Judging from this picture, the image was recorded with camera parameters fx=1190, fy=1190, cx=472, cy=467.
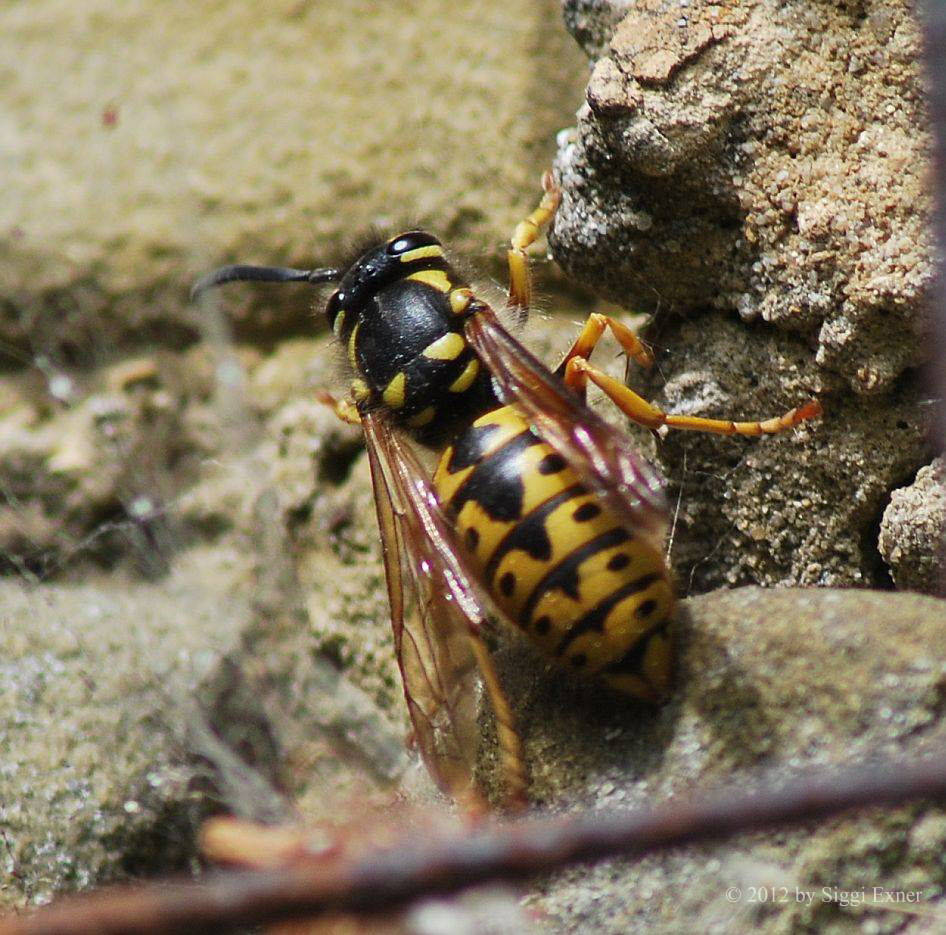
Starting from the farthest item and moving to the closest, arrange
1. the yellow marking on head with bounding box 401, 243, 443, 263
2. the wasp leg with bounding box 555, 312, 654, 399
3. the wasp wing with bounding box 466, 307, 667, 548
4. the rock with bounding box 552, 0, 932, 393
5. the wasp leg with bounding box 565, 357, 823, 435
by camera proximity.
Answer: the yellow marking on head with bounding box 401, 243, 443, 263 < the wasp leg with bounding box 555, 312, 654, 399 < the wasp leg with bounding box 565, 357, 823, 435 < the rock with bounding box 552, 0, 932, 393 < the wasp wing with bounding box 466, 307, 667, 548

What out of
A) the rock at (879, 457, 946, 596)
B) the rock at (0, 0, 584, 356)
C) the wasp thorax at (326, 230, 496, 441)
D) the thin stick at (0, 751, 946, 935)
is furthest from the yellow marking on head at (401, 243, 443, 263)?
the thin stick at (0, 751, 946, 935)

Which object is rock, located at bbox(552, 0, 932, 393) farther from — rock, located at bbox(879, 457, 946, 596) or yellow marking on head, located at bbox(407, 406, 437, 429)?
yellow marking on head, located at bbox(407, 406, 437, 429)

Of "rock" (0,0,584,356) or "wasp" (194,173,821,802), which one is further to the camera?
"rock" (0,0,584,356)

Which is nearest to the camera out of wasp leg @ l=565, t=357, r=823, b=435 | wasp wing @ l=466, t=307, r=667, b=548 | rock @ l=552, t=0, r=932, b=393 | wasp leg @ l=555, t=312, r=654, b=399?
wasp wing @ l=466, t=307, r=667, b=548

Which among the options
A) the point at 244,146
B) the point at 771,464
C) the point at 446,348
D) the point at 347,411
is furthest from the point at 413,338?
the point at 244,146

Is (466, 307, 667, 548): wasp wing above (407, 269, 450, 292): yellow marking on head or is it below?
below

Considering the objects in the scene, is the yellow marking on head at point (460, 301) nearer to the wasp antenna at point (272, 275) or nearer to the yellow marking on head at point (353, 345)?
the yellow marking on head at point (353, 345)

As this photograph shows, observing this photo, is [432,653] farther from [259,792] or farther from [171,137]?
[171,137]

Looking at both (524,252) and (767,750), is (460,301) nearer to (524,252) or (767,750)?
(524,252)
